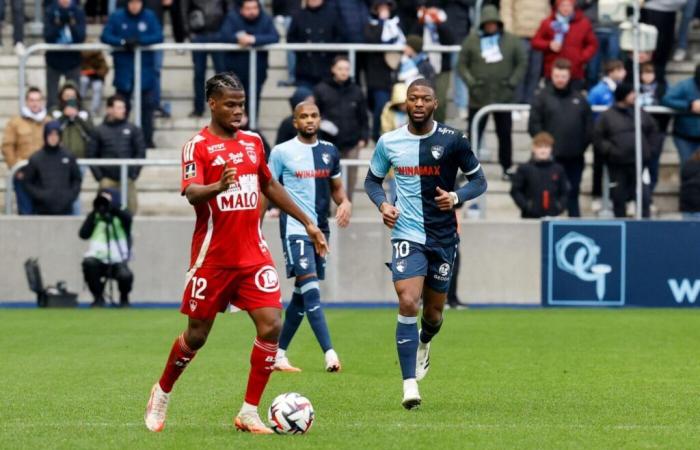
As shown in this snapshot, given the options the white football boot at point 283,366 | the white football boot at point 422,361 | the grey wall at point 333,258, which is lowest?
the grey wall at point 333,258

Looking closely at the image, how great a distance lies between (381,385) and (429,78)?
1049 centimetres

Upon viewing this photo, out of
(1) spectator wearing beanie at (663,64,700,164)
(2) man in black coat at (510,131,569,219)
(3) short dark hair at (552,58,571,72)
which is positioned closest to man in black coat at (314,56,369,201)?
(2) man in black coat at (510,131,569,219)

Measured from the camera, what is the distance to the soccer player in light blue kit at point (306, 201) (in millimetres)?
14773

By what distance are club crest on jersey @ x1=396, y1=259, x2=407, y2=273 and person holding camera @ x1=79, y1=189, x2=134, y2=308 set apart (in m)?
11.4

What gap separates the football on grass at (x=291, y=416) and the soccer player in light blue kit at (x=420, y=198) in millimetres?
1722

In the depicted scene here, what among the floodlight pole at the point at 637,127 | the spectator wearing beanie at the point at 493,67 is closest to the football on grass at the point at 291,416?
the floodlight pole at the point at 637,127

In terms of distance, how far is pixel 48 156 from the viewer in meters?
23.4

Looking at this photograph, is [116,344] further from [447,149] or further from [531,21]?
[531,21]

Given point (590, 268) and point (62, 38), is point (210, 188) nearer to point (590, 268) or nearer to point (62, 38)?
point (590, 268)

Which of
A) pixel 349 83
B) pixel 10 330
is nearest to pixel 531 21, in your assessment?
pixel 349 83

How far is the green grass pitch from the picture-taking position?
10039mm

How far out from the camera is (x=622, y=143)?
23.6 m

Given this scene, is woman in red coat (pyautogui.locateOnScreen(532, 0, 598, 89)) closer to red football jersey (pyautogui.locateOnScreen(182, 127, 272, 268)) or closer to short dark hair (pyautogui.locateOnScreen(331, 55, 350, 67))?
short dark hair (pyautogui.locateOnScreen(331, 55, 350, 67))

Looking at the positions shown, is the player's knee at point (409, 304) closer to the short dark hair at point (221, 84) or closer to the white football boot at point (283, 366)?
the short dark hair at point (221, 84)
